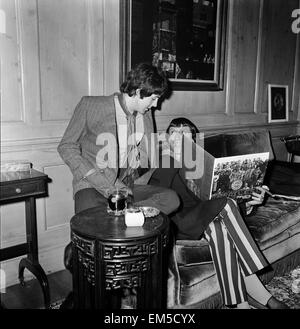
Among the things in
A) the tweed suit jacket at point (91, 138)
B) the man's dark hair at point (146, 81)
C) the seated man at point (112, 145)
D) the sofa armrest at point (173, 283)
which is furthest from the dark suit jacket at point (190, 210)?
the man's dark hair at point (146, 81)

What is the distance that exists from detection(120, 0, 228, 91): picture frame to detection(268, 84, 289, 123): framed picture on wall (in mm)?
974

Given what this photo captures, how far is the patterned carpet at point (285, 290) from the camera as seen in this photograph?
2477 millimetres

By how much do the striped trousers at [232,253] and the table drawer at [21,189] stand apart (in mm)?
1091

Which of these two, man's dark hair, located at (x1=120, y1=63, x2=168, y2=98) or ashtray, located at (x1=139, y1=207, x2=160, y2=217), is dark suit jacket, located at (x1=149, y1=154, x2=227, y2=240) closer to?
ashtray, located at (x1=139, y1=207, x2=160, y2=217)

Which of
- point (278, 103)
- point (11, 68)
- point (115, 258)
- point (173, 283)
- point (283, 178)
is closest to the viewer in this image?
point (115, 258)

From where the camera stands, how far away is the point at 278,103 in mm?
4590

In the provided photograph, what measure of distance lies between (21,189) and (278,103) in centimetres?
349

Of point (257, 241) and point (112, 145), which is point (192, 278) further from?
point (112, 145)

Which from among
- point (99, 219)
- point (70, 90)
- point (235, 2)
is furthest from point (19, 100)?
point (235, 2)

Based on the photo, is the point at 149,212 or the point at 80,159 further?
the point at 80,159
